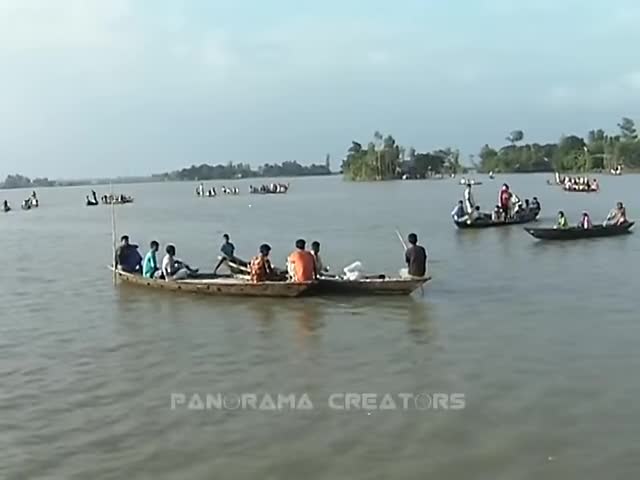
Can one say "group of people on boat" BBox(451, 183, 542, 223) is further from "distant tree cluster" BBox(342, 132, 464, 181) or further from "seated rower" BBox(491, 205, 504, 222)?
"distant tree cluster" BBox(342, 132, 464, 181)

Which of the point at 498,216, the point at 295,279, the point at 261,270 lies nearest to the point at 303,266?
the point at 295,279

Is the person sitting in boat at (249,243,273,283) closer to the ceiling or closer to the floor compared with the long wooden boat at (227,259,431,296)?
closer to the ceiling

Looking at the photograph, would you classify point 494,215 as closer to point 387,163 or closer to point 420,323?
point 420,323

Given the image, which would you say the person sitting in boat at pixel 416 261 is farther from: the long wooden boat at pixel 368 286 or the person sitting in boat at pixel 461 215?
the person sitting in boat at pixel 461 215

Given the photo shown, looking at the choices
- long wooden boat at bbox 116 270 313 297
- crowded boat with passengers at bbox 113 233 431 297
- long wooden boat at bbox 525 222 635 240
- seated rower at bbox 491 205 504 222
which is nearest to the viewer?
crowded boat with passengers at bbox 113 233 431 297

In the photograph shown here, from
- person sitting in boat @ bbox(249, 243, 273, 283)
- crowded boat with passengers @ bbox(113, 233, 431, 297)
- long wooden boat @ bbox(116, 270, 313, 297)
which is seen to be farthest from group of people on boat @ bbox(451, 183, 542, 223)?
person sitting in boat @ bbox(249, 243, 273, 283)

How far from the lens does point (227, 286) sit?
17.5 m

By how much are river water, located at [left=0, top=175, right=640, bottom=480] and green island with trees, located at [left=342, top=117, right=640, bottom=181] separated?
110738 mm

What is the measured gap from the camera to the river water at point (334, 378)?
8.48 m

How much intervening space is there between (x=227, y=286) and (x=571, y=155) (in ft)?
427

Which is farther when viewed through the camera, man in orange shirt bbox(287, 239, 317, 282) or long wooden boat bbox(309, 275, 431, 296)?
man in orange shirt bbox(287, 239, 317, 282)

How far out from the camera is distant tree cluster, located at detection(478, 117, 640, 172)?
131m

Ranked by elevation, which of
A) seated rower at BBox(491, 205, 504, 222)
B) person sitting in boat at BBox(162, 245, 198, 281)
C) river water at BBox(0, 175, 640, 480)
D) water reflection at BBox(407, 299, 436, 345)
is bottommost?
river water at BBox(0, 175, 640, 480)

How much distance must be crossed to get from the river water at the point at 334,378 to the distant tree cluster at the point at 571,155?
117 m
